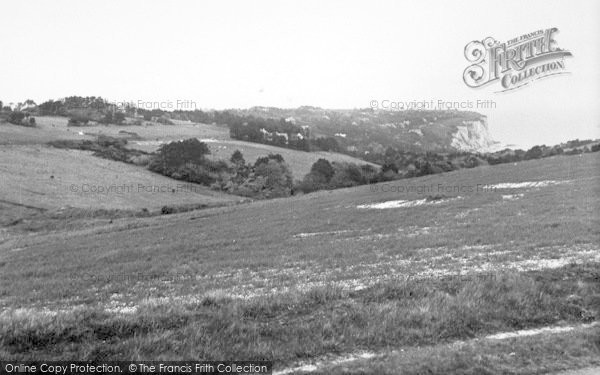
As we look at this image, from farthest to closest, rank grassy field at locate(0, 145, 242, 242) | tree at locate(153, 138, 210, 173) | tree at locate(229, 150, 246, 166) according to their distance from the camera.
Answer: tree at locate(229, 150, 246, 166) < tree at locate(153, 138, 210, 173) < grassy field at locate(0, 145, 242, 242)

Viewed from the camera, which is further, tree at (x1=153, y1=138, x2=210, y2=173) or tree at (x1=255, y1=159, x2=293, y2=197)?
tree at (x1=153, y1=138, x2=210, y2=173)

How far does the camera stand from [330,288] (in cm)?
1120

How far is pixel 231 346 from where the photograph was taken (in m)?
8.07

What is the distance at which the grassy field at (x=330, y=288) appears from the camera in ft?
26.2

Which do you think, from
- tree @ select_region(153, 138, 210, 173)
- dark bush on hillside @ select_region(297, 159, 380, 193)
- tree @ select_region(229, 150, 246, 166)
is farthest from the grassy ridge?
tree @ select_region(229, 150, 246, 166)

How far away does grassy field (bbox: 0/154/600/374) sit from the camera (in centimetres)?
797

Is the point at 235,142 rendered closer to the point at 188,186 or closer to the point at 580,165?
the point at 188,186

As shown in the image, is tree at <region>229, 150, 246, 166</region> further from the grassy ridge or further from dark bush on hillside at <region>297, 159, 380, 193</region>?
the grassy ridge

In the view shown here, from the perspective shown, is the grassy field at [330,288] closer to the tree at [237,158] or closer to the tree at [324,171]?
the tree at [324,171]

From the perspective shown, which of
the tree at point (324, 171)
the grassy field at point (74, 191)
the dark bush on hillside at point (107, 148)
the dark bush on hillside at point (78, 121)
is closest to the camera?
the grassy field at point (74, 191)

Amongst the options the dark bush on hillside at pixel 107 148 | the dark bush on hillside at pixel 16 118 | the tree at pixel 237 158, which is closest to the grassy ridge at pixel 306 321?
the dark bush on hillside at pixel 107 148

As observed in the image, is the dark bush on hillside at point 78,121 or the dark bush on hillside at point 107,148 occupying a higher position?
the dark bush on hillside at point 78,121

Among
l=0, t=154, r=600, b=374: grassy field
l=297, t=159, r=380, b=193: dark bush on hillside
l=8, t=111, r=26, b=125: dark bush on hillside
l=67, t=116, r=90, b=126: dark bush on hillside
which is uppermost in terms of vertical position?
l=67, t=116, r=90, b=126: dark bush on hillside

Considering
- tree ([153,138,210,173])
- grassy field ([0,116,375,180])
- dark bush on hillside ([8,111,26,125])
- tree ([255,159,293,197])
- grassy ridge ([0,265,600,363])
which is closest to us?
grassy ridge ([0,265,600,363])
